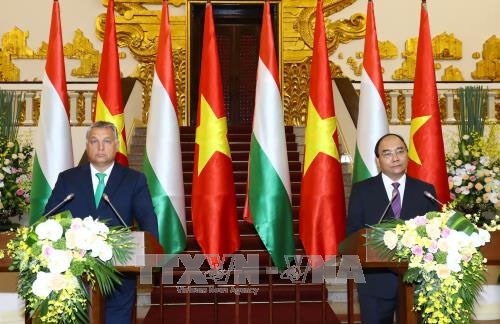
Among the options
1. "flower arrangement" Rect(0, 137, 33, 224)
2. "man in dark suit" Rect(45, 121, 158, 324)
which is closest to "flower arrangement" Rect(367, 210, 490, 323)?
"man in dark suit" Rect(45, 121, 158, 324)

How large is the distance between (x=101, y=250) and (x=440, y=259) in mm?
1472

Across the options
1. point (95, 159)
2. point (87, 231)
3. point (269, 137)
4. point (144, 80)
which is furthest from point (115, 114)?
point (144, 80)

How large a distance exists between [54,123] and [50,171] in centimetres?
40

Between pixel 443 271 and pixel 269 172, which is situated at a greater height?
pixel 269 172

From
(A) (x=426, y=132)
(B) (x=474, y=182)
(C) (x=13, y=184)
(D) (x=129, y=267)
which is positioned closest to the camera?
(D) (x=129, y=267)

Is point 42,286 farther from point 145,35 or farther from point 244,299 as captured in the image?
point 145,35

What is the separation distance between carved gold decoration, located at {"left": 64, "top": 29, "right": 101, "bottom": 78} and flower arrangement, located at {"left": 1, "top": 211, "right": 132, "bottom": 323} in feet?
29.8

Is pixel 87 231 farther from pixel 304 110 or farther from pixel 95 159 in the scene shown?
pixel 304 110

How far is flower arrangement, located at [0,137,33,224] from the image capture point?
8.23 meters

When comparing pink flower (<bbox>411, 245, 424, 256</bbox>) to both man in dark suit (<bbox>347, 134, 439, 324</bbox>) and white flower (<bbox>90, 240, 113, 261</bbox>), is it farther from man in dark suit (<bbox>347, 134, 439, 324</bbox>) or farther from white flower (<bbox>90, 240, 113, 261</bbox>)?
white flower (<bbox>90, 240, 113, 261</bbox>)

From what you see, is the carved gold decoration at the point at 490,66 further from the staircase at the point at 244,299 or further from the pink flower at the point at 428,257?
the pink flower at the point at 428,257

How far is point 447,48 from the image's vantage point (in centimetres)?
1234

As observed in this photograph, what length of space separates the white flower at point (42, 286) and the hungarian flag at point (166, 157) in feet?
9.31

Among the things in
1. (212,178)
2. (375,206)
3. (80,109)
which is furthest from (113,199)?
(80,109)
